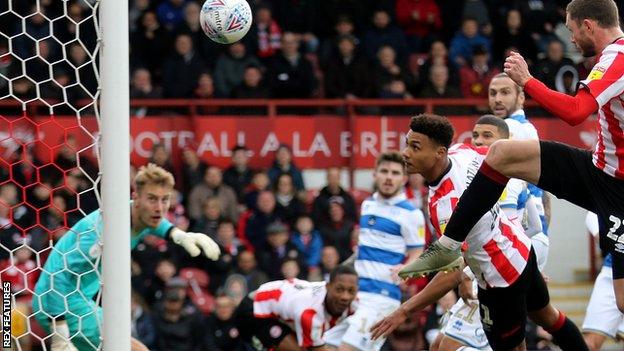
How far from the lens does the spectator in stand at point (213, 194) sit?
1281 cm

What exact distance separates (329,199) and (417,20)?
344cm

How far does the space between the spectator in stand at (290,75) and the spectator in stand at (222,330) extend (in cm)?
322

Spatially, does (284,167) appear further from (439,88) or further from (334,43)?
(439,88)

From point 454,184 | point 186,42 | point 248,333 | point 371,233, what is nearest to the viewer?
point 454,184

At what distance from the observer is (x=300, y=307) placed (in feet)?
29.5

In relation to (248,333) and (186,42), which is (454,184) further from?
(186,42)

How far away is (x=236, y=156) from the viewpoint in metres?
13.0

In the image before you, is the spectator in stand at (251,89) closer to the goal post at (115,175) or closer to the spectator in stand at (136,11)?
the spectator in stand at (136,11)

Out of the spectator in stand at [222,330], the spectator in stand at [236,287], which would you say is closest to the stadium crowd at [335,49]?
the spectator in stand at [236,287]

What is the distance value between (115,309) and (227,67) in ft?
27.1

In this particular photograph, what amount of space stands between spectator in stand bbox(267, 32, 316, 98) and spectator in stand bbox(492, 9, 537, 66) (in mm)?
2612

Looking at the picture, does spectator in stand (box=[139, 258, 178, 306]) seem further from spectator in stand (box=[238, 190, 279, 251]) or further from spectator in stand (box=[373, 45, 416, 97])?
spectator in stand (box=[373, 45, 416, 97])

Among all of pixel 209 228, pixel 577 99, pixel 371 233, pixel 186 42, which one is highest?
pixel 577 99

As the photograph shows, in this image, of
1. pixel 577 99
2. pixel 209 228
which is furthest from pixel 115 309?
pixel 209 228
